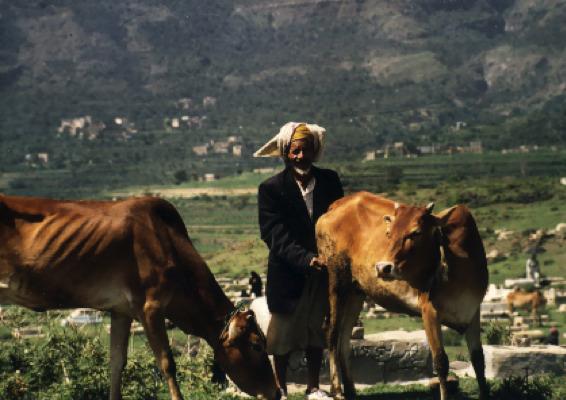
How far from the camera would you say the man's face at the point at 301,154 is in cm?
1238

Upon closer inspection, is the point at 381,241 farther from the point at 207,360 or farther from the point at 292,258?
the point at 207,360

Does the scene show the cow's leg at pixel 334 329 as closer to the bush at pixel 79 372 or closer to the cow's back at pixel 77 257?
the bush at pixel 79 372

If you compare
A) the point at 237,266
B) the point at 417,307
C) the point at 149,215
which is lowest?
the point at 237,266

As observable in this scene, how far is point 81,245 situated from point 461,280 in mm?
3225

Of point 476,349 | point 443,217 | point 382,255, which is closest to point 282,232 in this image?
point 382,255

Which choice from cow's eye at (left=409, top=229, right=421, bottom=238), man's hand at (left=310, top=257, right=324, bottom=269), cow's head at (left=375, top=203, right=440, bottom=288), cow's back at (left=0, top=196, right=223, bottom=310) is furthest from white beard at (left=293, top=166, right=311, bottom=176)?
cow's back at (left=0, top=196, right=223, bottom=310)

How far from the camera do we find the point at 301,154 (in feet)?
40.6

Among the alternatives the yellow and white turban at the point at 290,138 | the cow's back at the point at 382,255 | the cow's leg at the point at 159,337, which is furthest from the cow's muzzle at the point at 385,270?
the cow's leg at the point at 159,337

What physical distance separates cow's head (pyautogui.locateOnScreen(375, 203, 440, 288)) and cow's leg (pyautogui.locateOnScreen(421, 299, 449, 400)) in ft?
0.89

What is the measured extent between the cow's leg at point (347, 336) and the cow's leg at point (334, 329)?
127 mm

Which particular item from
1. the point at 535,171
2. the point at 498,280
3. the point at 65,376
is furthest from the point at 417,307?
the point at 535,171

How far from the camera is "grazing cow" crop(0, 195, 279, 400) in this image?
460 inches

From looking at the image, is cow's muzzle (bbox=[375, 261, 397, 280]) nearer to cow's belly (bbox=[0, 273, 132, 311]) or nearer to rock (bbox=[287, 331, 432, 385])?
cow's belly (bbox=[0, 273, 132, 311])

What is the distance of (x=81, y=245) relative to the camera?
11773mm
